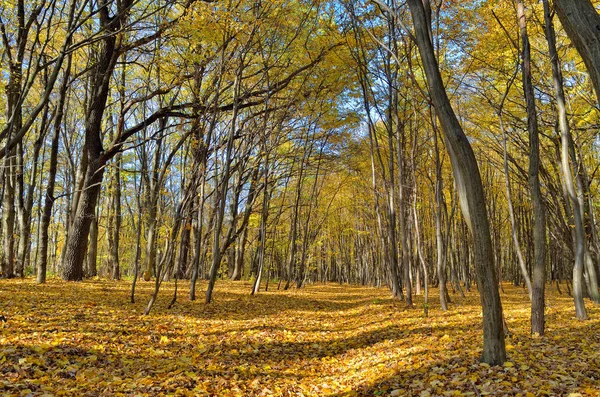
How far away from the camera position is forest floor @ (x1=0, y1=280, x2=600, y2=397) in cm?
385

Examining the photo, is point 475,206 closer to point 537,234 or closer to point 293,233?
point 537,234

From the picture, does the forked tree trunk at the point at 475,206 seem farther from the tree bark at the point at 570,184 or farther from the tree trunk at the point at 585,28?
the tree bark at the point at 570,184

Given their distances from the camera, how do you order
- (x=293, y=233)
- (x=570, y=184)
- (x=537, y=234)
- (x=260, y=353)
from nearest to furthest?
(x=260, y=353) < (x=537, y=234) < (x=570, y=184) < (x=293, y=233)

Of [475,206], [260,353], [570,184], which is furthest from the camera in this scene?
[570,184]

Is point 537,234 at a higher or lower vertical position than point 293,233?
lower

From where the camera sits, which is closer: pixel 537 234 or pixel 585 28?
pixel 585 28

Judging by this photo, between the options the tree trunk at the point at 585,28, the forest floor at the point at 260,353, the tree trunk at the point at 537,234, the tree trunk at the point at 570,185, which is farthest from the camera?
the tree trunk at the point at 570,185

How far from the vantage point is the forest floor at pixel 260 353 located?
3846 millimetres

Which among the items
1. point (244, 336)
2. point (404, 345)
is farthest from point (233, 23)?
point (404, 345)

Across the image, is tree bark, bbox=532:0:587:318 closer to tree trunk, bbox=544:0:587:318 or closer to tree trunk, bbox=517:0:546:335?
tree trunk, bbox=544:0:587:318

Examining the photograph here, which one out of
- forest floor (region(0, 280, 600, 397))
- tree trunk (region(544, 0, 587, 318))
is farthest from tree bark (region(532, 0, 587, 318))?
forest floor (region(0, 280, 600, 397))

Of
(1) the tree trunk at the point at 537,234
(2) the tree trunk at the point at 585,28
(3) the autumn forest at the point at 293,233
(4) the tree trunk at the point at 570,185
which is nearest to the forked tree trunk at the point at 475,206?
(3) the autumn forest at the point at 293,233

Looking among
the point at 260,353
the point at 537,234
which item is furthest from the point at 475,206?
the point at 260,353

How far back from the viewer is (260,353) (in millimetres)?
5766
